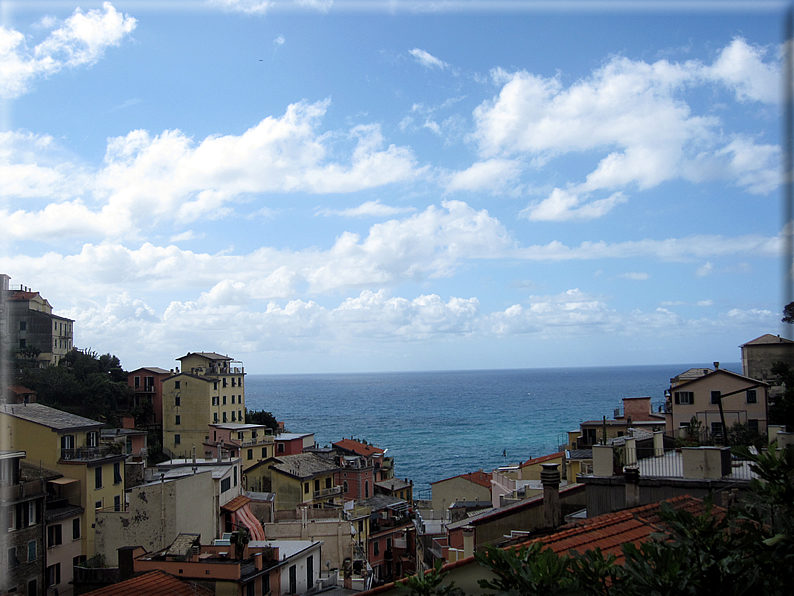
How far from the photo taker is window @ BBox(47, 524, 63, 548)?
20094 millimetres

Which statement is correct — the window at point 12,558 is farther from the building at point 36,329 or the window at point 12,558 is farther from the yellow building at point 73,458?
the building at point 36,329

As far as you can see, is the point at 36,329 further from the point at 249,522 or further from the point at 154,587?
the point at 154,587

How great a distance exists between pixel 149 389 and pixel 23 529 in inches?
1408

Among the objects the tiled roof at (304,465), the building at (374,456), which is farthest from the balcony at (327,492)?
the building at (374,456)

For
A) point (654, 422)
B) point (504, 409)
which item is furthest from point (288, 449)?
point (504, 409)

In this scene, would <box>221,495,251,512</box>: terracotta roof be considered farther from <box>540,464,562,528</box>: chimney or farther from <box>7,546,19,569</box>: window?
<box>540,464,562,528</box>: chimney

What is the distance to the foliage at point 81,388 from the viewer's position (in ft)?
151

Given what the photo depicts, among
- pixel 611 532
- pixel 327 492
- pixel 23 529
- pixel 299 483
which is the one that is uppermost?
pixel 611 532

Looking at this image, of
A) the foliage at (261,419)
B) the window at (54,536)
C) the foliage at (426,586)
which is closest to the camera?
the foliage at (426,586)

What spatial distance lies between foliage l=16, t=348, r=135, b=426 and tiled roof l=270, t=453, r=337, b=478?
15624mm

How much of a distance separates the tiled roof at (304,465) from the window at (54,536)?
1710 centimetres

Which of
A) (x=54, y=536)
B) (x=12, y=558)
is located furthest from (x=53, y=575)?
(x=12, y=558)

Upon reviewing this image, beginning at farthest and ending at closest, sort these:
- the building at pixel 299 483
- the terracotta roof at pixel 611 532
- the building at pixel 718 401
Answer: the building at pixel 299 483
the building at pixel 718 401
the terracotta roof at pixel 611 532

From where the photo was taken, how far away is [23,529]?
18953 mm
